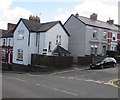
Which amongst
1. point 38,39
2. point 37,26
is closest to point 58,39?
point 38,39

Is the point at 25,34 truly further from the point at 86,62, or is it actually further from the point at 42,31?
the point at 86,62

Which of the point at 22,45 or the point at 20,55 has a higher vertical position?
the point at 22,45

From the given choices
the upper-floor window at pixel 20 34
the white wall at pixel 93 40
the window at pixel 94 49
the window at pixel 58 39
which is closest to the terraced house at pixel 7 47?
the upper-floor window at pixel 20 34

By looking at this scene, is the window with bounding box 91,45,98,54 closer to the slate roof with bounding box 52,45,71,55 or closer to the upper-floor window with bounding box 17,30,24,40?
the slate roof with bounding box 52,45,71,55

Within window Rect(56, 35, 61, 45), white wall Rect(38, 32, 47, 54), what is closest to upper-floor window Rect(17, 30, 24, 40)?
white wall Rect(38, 32, 47, 54)

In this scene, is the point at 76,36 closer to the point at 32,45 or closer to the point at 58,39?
the point at 58,39

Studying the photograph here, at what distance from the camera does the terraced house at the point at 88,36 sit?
45656mm

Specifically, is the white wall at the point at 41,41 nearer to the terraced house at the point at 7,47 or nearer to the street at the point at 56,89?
the terraced house at the point at 7,47

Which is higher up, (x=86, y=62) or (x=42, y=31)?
(x=42, y=31)

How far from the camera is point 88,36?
4559 centimetres

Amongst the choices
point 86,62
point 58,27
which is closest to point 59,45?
point 58,27

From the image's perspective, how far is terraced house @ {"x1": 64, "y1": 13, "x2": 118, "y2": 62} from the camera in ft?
150

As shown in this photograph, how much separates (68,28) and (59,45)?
6.10 meters

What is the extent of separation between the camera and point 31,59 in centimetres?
4344
